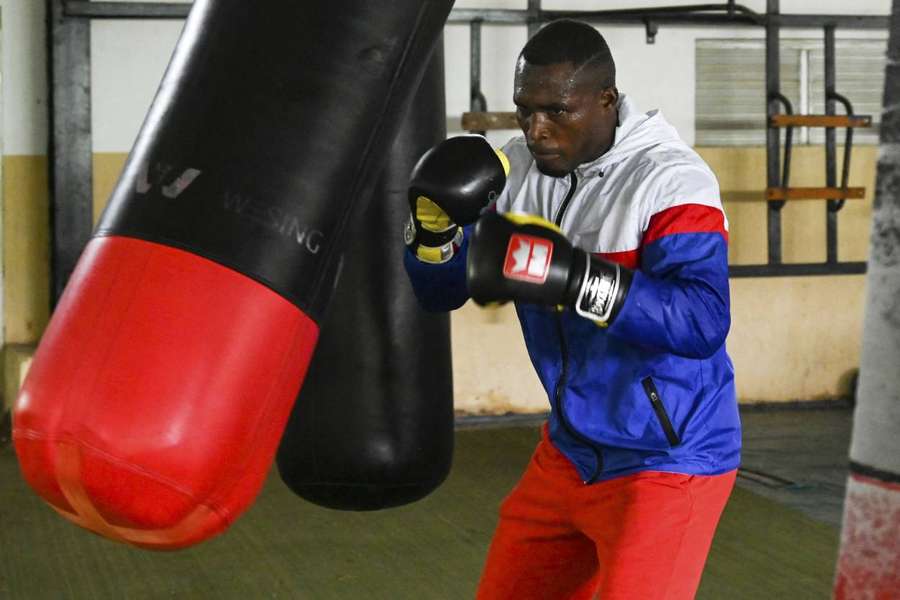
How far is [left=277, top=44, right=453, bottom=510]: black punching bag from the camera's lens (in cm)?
334

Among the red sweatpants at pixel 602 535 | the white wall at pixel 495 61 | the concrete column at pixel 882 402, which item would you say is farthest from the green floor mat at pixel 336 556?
the concrete column at pixel 882 402

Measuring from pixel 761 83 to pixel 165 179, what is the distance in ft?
18.9

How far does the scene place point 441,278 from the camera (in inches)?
87.3

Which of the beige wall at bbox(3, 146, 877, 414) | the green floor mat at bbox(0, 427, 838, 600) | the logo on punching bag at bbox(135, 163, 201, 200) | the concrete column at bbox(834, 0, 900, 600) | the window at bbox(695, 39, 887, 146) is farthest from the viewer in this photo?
the window at bbox(695, 39, 887, 146)

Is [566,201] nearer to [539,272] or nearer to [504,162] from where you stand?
[504,162]

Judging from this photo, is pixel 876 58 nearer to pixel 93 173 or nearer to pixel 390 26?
pixel 93 173

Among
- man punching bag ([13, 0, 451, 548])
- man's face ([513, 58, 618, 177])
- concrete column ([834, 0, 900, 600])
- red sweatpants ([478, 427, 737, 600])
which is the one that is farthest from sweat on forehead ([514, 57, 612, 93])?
concrete column ([834, 0, 900, 600])

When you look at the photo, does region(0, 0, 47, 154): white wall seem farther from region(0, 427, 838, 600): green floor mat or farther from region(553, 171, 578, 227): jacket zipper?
region(553, 171, 578, 227): jacket zipper

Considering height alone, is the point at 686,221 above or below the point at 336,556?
above

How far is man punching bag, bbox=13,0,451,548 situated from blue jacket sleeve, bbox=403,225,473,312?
29cm

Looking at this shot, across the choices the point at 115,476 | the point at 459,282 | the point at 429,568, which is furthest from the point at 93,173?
the point at 115,476

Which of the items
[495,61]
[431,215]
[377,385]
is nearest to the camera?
[431,215]

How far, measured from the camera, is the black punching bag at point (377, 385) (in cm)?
334

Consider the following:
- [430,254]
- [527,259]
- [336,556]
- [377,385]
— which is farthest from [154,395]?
[336,556]
